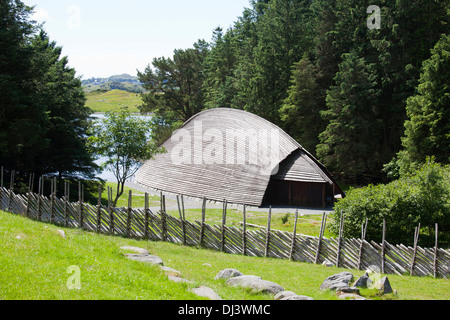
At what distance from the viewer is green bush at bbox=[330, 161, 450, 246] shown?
19.5m

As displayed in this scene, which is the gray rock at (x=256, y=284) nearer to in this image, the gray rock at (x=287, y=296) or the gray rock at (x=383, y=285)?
the gray rock at (x=287, y=296)

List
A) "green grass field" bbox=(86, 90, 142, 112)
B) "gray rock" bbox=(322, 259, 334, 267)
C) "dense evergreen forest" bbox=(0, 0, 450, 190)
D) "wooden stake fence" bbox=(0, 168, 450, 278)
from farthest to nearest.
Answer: "green grass field" bbox=(86, 90, 142, 112)
"dense evergreen forest" bbox=(0, 0, 450, 190)
"gray rock" bbox=(322, 259, 334, 267)
"wooden stake fence" bbox=(0, 168, 450, 278)

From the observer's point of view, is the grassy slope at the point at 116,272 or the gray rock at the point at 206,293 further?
the gray rock at the point at 206,293

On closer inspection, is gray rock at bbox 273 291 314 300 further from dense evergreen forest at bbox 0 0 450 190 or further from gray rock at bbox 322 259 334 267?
dense evergreen forest at bbox 0 0 450 190

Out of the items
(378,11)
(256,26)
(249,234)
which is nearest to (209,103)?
(256,26)

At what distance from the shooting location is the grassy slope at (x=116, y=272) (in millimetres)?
7125

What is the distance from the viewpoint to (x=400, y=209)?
19.8 m

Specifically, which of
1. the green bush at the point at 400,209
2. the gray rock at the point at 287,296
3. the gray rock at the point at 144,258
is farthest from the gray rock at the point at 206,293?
the green bush at the point at 400,209

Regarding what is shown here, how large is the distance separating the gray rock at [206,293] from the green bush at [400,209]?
12.5 metres

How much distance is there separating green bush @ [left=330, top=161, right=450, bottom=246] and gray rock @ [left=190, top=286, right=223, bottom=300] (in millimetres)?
12525

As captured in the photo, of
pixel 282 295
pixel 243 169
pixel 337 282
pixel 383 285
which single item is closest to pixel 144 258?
pixel 282 295

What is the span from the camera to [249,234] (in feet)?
51.9

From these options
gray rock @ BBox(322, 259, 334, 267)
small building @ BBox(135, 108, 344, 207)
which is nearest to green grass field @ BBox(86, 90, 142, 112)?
small building @ BBox(135, 108, 344, 207)
